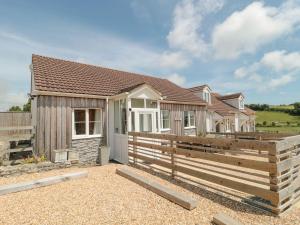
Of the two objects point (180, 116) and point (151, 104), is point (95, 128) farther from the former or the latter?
point (180, 116)

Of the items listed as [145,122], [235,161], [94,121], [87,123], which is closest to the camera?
[235,161]

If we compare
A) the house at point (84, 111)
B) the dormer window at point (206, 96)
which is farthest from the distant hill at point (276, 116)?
the house at point (84, 111)

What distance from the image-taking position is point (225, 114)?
2333cm

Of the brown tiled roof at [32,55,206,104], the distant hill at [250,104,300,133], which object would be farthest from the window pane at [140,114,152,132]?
the distant hill at [250,104,300,133]

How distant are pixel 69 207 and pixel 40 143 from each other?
5.27 m

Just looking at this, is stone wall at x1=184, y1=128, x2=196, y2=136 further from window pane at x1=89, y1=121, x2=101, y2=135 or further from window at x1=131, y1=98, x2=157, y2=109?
window pane at x1=89, y1=121, x2=101, y2=135

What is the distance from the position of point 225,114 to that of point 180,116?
388 inches

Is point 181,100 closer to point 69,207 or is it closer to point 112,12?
point 112,12

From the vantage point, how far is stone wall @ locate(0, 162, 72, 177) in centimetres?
742

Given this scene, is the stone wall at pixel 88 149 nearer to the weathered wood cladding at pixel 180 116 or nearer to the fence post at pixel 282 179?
the weathered wood cladding at pixel 180 116

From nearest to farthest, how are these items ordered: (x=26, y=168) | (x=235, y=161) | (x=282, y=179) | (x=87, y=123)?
(x=282, y=179) → (x=235, y=161) → (x=26, y=168) → (x=87, y=123)

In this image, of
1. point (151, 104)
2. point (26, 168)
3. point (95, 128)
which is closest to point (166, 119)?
point (151, 104)

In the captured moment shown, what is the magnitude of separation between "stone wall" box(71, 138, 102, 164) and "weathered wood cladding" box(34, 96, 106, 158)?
442 mm

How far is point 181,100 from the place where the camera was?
626 inches
